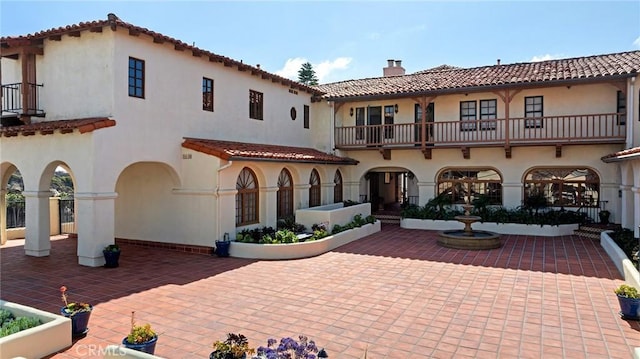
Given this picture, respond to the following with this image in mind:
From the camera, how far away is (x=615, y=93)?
17.3 m

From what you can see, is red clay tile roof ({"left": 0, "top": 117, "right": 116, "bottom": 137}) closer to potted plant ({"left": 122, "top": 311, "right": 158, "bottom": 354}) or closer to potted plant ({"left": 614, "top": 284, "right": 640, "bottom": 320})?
potted plant ({"left": 122, "top": 311, "right": 158, "bottom": 354})

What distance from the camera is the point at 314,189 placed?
19.6 meters

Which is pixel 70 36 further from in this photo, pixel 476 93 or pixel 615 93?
pixel 615 93

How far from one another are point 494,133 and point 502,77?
8.28 feet

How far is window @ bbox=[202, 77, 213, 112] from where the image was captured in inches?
588

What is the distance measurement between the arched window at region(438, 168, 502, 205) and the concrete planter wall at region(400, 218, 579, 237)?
193 centimetres

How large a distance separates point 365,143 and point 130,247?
38.7ft

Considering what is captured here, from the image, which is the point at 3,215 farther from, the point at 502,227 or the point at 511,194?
the point at 511,194

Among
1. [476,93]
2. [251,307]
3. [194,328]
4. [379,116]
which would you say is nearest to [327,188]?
[379,116]

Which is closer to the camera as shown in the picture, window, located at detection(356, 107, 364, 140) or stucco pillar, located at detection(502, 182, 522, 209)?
stucco pillar, located at detection(502, 182, 522, 209)

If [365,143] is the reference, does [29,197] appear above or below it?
below

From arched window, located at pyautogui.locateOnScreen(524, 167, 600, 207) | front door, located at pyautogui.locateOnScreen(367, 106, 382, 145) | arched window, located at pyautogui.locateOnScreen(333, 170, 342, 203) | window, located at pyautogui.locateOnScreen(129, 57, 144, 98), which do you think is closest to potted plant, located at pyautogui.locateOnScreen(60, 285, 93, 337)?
window, located at pyautogui.locateOnScreen(129, 57, 144, 98)

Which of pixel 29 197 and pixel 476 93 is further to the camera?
pixel 476 93

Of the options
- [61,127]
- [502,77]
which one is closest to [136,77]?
[61,127]
